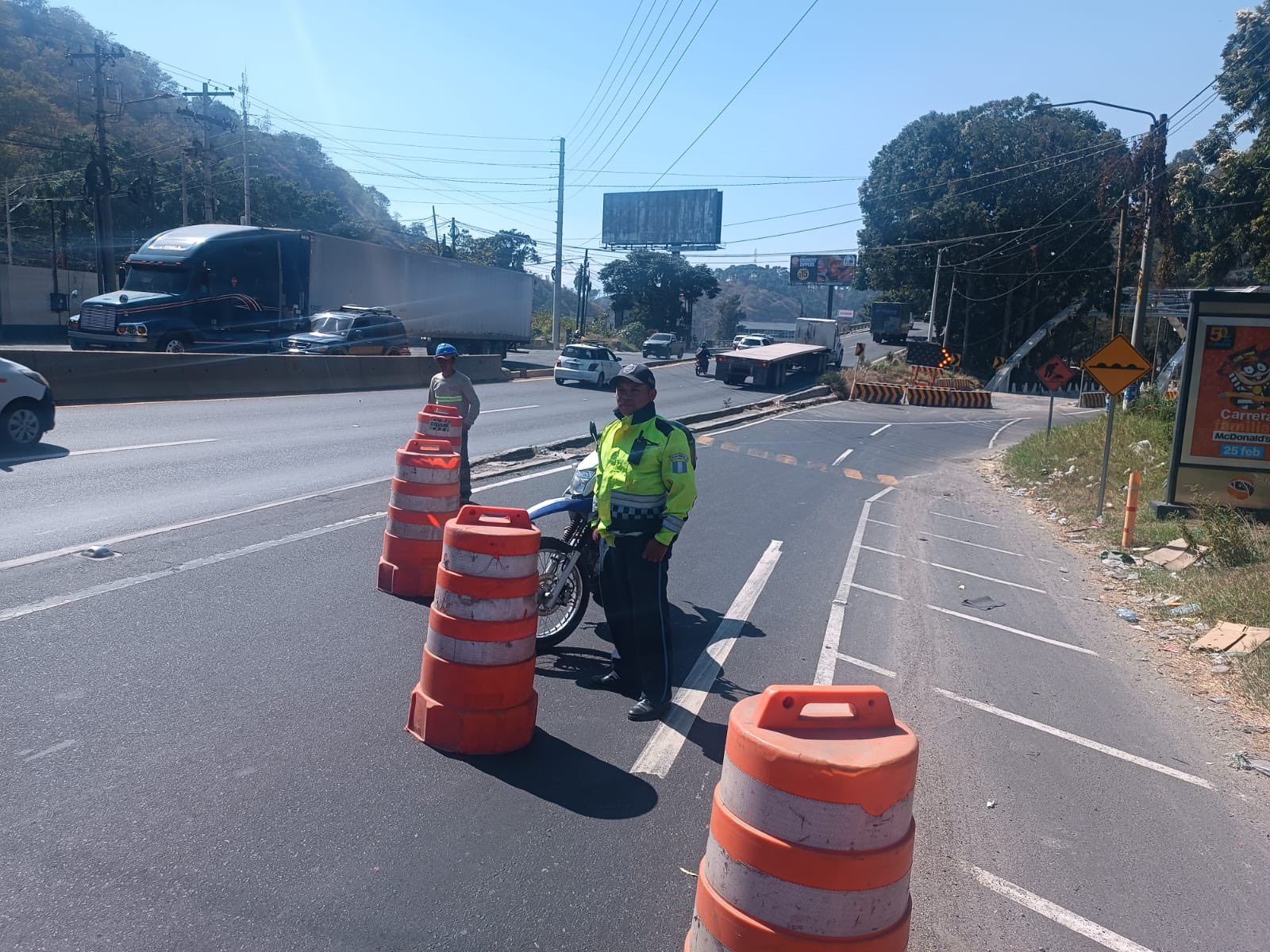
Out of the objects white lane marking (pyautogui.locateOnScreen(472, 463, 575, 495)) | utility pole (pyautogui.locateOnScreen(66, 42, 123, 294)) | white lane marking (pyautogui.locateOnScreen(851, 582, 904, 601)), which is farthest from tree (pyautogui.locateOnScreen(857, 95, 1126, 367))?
white lane marking (pyautogui.locateOnScreen(851, 582, 904, 601))

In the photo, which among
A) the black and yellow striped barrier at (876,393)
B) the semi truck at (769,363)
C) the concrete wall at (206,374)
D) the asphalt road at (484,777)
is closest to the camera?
the asphalt road at (484,777)

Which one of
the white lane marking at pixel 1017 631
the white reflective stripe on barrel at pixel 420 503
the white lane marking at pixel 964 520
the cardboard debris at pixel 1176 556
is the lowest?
the white lane marking at pixel 964 520

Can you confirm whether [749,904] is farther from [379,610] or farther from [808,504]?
[808,504]

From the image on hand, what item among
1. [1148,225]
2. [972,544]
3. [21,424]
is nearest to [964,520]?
[972,544]

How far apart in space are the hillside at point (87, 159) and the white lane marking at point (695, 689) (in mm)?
37227

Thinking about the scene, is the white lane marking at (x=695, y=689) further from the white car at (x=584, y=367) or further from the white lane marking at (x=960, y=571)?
the white car at (x=584, y=367)

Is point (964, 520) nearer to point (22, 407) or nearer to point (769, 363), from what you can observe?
point (22, 407)

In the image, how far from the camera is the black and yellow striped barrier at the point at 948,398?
1758 inches

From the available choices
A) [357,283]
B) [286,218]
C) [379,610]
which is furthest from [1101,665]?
[286,218]

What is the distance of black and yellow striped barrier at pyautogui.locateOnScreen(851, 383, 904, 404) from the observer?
42.7 metres

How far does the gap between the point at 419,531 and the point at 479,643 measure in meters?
2.77

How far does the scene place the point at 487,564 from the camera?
479 centimetres

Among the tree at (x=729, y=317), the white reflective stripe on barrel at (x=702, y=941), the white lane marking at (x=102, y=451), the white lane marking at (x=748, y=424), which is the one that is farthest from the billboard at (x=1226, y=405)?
the tree at (x=729, y=317)

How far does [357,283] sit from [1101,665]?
98.4 ft
